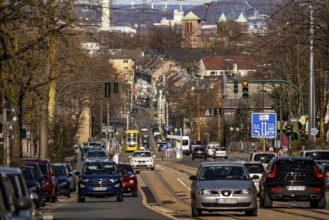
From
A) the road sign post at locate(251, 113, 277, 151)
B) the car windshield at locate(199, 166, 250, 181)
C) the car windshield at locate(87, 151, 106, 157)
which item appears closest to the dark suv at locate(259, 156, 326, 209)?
the car windshield at locate(199, 166, 250, 181)

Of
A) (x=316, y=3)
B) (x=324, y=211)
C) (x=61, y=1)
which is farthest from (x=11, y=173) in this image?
(x=316, y=3)

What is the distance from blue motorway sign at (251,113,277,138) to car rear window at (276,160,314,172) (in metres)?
29.8

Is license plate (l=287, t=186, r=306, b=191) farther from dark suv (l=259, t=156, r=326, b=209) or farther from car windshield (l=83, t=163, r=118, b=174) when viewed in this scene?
car windshield (l=83, t=163, r=118, b=174)

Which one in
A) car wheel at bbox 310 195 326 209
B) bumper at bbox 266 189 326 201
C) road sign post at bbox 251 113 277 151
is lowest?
car wheel at bbox 310 195 326 209

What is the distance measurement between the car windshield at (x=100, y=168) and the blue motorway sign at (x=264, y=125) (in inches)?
938

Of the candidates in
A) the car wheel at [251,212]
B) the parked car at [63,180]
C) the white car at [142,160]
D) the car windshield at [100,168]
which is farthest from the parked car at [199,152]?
the car wheel at [251,212]

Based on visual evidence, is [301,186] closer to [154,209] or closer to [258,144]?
[154,209]

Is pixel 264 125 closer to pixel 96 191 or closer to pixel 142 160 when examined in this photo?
pixel 142 160

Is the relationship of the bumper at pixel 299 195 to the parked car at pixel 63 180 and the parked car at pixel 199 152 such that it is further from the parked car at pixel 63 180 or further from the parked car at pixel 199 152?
the parked car at pixel 199 152

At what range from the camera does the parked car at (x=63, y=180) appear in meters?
47.6

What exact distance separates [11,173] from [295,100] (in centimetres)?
7726

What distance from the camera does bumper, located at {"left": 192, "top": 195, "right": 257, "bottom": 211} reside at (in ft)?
95.7

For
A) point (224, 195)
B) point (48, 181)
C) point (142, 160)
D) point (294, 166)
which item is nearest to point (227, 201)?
point (224, 195)

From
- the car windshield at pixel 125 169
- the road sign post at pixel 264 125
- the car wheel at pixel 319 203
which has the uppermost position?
the road sign post at pixel 264 125
